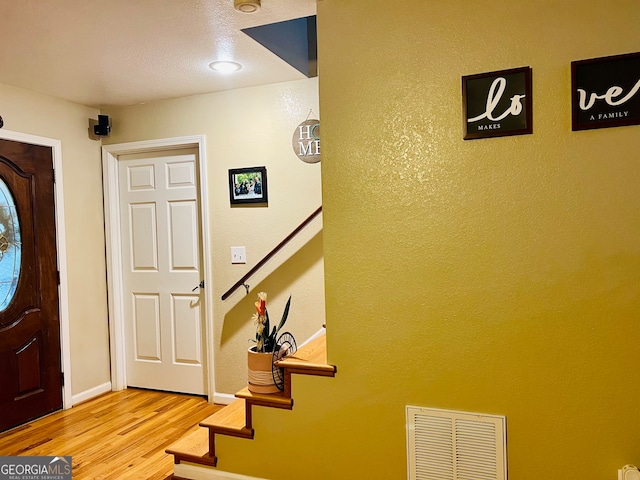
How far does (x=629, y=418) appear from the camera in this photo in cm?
178

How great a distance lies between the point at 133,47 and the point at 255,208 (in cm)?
132

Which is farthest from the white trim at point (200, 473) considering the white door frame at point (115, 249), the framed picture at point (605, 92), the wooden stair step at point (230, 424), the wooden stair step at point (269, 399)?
the framed picture at point (605, 92)

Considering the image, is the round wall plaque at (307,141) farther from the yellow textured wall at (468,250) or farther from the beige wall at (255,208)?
the yellow textured wall at (468,250)

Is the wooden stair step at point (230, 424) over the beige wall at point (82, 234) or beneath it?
beneath

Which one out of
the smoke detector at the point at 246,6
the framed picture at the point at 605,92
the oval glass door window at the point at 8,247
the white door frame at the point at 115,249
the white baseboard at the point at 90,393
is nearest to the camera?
the framed picture at the point at 605,92

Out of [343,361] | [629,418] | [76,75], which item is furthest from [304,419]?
[76,75]

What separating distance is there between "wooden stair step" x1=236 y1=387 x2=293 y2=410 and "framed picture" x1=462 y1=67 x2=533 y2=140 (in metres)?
1.46

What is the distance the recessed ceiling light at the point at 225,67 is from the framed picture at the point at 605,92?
77.1 inches

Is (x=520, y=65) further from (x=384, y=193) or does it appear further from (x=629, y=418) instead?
(x=629, y=418)

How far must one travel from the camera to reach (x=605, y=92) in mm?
1780

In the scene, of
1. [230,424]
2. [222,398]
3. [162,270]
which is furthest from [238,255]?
[230,424]

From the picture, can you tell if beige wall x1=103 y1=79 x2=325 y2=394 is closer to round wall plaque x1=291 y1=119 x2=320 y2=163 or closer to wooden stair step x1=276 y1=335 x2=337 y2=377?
round wall plaque x1=291 y1=119 x2=320 y2=163

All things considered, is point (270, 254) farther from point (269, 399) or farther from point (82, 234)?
point (82, 234)

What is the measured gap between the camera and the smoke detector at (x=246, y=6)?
2121 millimetres
